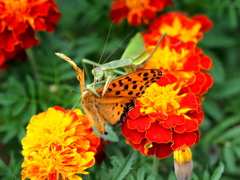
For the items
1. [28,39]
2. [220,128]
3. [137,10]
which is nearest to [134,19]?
[137,10]

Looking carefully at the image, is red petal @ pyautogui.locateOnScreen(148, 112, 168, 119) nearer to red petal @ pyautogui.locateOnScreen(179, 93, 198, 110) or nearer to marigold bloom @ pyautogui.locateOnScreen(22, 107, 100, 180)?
red petal @ pyautogui.locateOnScreen(179, 93, 198, 110)

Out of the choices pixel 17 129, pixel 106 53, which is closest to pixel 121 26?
pixel 106 53

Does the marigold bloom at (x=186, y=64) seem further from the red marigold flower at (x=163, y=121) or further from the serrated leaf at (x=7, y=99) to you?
the serrated leaf at (x=7, y=99)

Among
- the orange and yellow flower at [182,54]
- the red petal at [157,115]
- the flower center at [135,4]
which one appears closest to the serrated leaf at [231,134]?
the orange and yellow flower at [182,54]

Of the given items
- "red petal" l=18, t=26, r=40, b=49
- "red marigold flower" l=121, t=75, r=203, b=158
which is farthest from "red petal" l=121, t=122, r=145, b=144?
"red petal" l=18, t=26, r=40, b=49

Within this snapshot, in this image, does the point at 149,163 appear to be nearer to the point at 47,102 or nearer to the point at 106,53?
the point at 47,102

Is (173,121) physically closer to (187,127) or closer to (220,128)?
(187,127)
